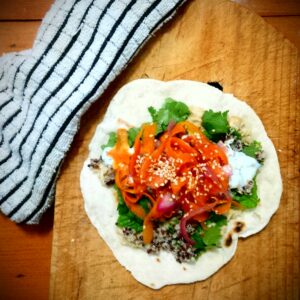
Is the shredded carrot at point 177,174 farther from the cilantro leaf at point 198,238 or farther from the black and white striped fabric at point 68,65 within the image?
the black and white striped fabric at point 68,65

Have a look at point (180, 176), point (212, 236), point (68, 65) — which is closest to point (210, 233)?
point (212, 236)

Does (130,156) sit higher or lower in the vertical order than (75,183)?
higher

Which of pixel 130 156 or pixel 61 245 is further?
pixel 61 245

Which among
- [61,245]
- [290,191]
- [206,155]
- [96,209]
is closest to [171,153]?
[206,155]

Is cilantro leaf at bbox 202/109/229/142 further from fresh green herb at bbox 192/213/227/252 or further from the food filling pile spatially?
fresh green herb at bbox 192/213/227/252

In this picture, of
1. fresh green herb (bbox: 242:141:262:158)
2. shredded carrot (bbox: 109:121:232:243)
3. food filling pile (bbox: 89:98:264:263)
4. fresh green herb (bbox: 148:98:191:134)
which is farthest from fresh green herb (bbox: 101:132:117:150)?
fresh green herb (bbox: 242:141:262:158)

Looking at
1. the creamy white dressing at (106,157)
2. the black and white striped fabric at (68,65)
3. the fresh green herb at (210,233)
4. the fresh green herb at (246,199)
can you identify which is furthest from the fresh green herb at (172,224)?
the black and white striped fabric at (68,65)

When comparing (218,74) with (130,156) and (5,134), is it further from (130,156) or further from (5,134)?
(5,134)

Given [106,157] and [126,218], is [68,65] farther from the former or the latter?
[126,218]
